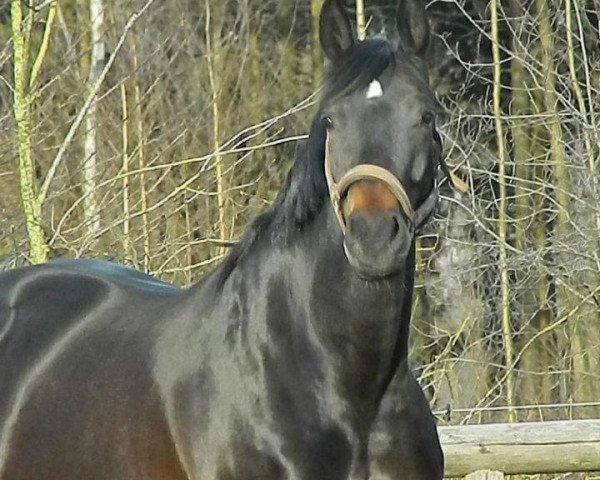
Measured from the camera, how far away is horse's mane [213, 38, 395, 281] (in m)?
3.53

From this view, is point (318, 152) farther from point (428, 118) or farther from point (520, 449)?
point (520, 449)

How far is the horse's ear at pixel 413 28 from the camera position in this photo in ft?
12.2

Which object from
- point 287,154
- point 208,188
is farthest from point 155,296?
point 287,154

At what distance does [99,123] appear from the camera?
9633 mm

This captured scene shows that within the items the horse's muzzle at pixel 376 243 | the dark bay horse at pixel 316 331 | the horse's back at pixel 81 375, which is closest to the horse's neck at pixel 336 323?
the dark bay horse at pixel 316 331

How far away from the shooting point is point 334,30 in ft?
12.4

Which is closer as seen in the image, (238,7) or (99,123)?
(99,123)

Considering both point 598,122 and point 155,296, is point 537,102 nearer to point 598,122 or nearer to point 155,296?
point 598,122

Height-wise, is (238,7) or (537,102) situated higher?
(238,7)

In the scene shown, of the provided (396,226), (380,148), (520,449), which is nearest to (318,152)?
(380,148)

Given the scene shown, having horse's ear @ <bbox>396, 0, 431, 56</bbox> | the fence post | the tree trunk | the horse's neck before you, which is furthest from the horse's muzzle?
the tree trunk

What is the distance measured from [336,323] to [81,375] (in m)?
1.02

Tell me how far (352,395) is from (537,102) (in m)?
10.0

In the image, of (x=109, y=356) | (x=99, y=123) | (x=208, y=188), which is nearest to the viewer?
(x=109, y=356)
